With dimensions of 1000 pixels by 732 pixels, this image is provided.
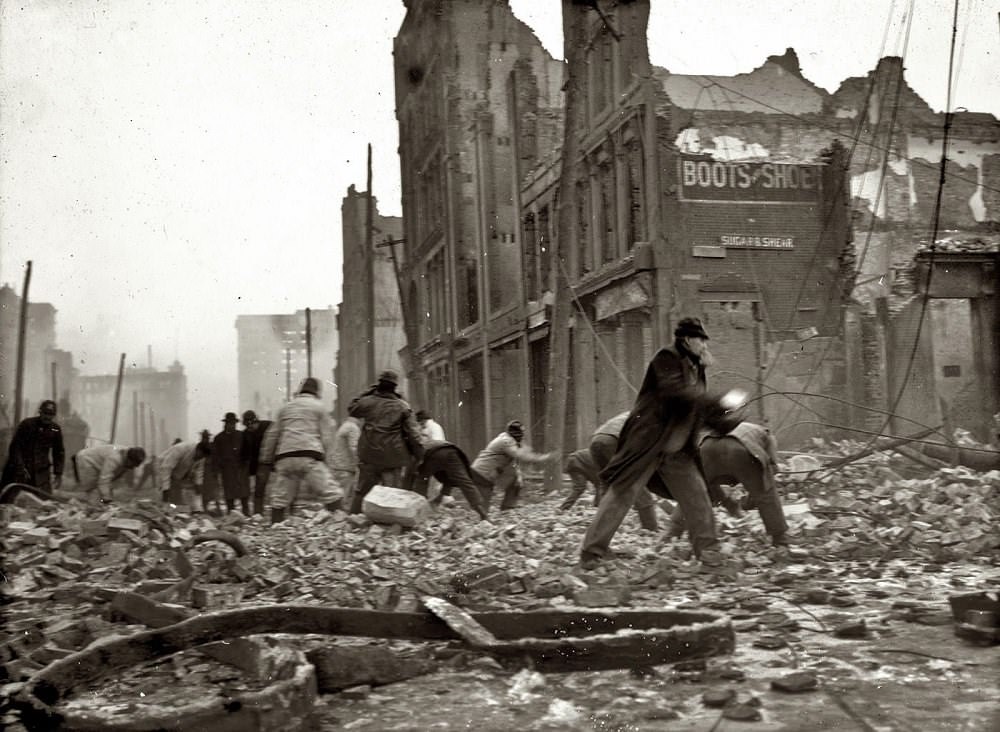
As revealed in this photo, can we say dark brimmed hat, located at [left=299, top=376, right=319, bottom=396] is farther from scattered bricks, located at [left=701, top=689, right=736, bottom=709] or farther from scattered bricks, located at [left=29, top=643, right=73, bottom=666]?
scattered bricks, located at [left=701, top=689, right=736, bottom=709]

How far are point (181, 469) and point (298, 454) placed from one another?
5.07 metres

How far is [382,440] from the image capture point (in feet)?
35.2

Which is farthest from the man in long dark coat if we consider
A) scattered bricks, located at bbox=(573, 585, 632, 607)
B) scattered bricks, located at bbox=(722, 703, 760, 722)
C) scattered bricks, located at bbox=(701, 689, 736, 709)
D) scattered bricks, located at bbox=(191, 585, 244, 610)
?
scattered bricks, located at bbox=(722, 703, 760, 722)

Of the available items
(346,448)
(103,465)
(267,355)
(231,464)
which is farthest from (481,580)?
(267,355)

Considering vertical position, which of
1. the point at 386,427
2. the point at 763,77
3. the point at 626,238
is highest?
the point at 763,77

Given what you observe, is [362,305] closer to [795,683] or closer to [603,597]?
[603,597]

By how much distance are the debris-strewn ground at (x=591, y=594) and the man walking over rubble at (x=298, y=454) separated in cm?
32

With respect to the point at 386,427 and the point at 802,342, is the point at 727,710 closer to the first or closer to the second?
the point at 386,427

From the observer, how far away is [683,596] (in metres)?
6.03

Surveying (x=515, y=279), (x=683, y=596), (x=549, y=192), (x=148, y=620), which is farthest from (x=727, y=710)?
(x=515, y=279)

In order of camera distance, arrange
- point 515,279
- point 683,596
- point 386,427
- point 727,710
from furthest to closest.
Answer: point 515,279 < point 386,427 < point 683,596 < point 727,710

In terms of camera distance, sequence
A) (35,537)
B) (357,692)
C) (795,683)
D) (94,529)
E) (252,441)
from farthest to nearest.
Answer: (252,441) < (94,529) < (35,537) < (357,692) < (795,683)

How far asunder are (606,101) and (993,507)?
43.2 feet

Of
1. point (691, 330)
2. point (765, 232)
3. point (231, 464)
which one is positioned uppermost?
point (765, 232)
